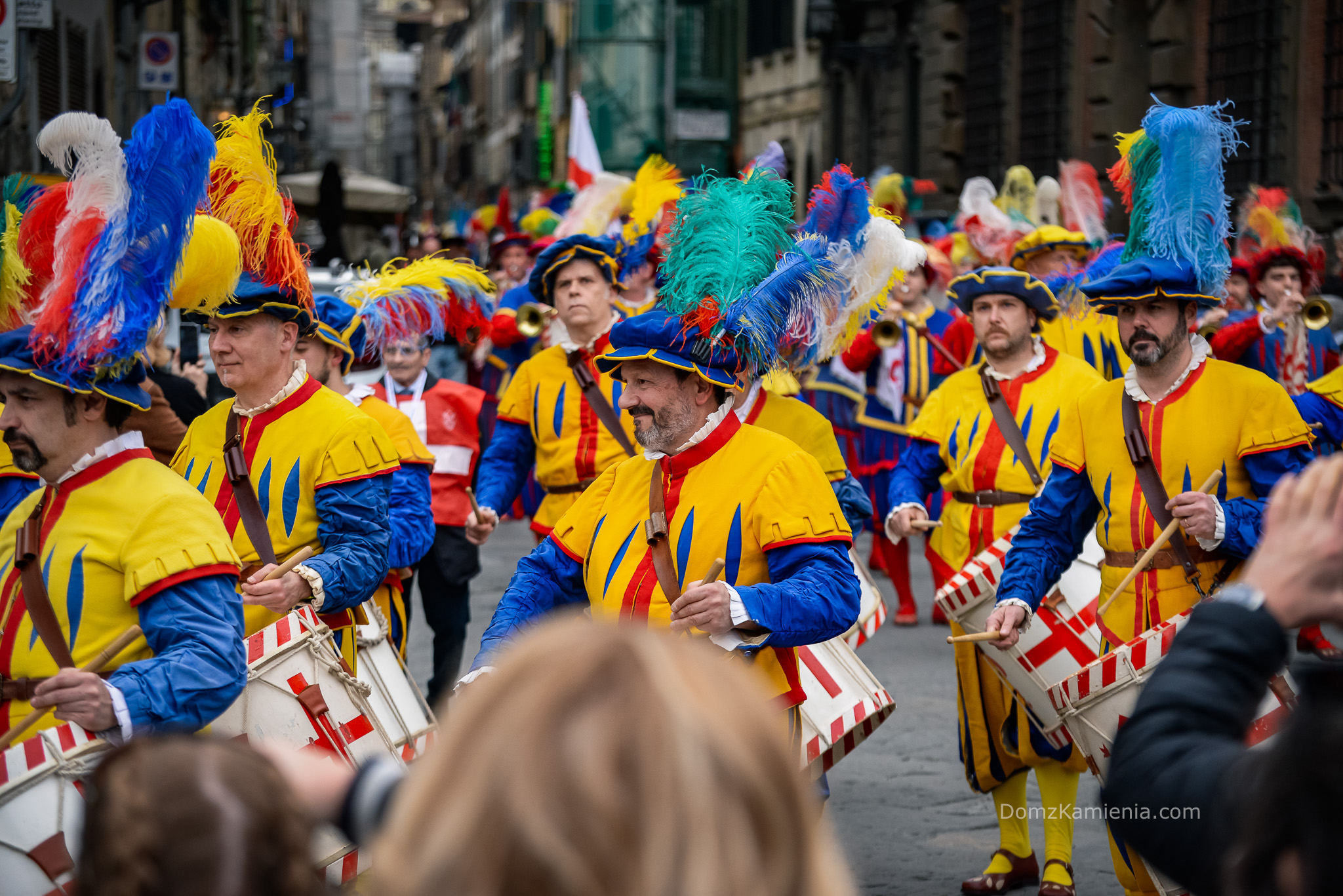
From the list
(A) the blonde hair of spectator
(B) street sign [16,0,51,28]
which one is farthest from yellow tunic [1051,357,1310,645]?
(B) street sign [16,0,51,28]

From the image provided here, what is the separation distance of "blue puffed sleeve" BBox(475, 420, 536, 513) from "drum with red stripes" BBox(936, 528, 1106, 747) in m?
2.16

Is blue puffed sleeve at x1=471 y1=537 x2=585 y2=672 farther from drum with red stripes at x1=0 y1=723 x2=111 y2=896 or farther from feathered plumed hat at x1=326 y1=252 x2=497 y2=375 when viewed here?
feathered plumed hat at x1=326 y1=252 x2=497 y2=375

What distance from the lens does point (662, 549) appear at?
404 cm

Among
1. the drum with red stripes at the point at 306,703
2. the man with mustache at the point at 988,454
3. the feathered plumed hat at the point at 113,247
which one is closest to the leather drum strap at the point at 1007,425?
the man with mustache at the point at 988,454

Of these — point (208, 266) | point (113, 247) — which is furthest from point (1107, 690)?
point (113, 247)

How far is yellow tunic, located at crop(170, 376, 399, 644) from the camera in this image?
4539 millimetres

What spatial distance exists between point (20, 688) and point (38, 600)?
0.19 m

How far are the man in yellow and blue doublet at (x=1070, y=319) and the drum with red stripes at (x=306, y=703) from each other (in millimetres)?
5123

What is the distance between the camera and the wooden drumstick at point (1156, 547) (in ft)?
14.9

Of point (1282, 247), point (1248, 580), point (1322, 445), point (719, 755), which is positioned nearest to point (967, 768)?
point (1322, 445)

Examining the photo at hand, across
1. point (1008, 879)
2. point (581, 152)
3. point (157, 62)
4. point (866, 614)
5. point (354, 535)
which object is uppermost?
point (157, 62)

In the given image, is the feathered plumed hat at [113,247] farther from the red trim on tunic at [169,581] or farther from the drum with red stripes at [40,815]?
the drum with red stripes at [40,815]

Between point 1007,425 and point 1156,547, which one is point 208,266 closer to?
point 1156,547

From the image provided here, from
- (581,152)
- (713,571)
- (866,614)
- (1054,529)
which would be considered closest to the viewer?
(713,571)
